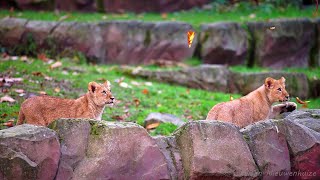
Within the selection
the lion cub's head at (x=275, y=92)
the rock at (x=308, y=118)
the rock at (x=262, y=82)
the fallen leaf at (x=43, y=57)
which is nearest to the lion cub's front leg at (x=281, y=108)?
the lion cub's head at (x=275, y=92)

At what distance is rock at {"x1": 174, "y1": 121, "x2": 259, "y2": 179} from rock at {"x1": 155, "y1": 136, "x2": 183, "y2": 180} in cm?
6

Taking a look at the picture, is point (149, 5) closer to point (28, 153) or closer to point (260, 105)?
point (260, 105)

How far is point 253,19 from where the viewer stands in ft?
53.8

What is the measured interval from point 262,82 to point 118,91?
12.0ft

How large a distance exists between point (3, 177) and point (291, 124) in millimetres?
3676

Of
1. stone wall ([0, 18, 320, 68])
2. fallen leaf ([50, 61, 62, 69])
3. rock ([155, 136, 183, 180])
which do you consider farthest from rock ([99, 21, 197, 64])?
rock ([155, 136, 183, 180])

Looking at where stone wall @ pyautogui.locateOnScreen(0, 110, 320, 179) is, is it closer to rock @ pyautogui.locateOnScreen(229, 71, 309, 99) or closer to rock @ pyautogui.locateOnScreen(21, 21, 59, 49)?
rock @ pyautogui.locateOnScreen(229, 71, 309, 99)

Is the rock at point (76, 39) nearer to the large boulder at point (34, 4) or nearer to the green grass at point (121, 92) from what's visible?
the green grass at point (121, 92)

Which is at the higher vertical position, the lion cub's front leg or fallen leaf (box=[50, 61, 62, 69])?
the lion cub's front leg

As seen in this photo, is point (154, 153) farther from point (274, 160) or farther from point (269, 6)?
point (269, 6)

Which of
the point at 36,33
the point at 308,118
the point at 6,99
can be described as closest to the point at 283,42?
the point at 36,33

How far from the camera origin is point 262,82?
1403 cm

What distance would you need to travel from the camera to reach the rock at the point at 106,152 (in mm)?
6715

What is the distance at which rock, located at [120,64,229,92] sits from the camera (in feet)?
46.5
